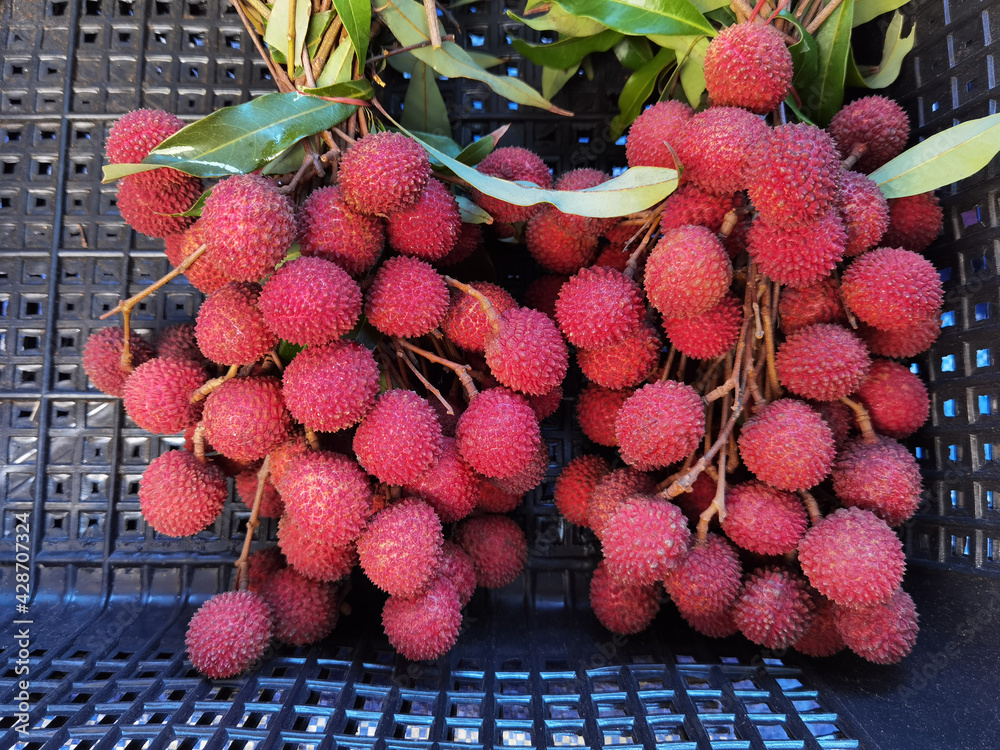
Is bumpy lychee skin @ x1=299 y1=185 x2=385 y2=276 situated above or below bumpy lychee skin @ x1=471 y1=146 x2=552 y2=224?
below

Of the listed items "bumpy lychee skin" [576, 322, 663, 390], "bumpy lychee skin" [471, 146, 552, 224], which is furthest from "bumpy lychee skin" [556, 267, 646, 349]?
"bumpy lychee skin" [471, 146, 552, 224]

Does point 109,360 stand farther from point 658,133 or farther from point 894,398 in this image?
point 894,398

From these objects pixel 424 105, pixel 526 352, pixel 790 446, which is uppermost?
pixel 424 105

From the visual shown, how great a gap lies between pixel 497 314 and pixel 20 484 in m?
0.82

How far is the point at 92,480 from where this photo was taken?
979 mm

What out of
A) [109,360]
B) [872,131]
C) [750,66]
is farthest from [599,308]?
[109,360]

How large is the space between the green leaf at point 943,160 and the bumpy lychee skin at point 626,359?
12.1 inches

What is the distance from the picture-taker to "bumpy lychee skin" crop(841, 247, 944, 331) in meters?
0.67

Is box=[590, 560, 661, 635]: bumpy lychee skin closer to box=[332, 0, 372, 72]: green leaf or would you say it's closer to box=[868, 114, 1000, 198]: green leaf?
box=[868, 114, 1000, 198]: green leaf

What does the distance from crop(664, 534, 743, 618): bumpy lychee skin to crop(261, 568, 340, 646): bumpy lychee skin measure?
421 mm

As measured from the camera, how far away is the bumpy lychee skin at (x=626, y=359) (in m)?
0.74

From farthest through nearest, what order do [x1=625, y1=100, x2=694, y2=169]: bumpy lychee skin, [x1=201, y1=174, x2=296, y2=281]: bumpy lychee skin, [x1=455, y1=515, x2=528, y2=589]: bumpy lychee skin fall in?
[x1=455, y1=515, x2=528, y2=589]: bumpy lychee skin, [x1=625, y1=100, x2=694, y2=169]: bumpy lychee skin, [x1=201, y1=174, x2=296, y2=281]: bumpy lychee skin

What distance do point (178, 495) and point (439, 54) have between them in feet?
2.11

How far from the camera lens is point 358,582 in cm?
89
